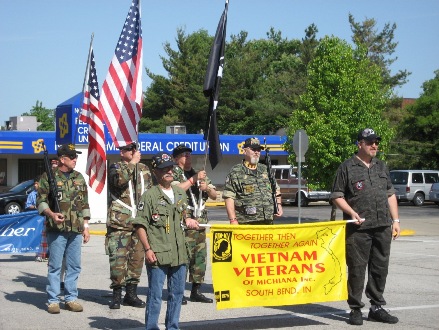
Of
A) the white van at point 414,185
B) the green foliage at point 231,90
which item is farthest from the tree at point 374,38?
the white van at point 414,185

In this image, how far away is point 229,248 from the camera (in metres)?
8.03

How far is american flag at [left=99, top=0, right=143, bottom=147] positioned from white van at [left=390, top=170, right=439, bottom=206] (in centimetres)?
3186

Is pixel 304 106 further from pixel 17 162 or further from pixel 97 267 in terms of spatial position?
pixel 17 162

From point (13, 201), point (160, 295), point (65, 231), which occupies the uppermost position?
point (65, 231)

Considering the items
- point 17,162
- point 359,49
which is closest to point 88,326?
point 359,49

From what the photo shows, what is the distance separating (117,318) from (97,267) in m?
4.97

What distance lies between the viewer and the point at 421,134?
166ft

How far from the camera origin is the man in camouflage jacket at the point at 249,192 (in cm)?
946

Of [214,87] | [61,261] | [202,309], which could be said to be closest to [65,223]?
[61,261]

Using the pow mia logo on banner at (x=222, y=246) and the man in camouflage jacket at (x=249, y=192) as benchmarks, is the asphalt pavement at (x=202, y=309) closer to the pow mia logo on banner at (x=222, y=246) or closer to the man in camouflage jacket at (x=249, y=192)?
the pow mia logo on banner at (x=222, y=246)

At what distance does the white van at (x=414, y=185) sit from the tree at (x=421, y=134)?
8098mm

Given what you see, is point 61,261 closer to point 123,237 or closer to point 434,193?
point 123,237

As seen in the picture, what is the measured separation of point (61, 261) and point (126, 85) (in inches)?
109

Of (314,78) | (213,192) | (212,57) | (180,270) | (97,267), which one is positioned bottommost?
(97,267)
